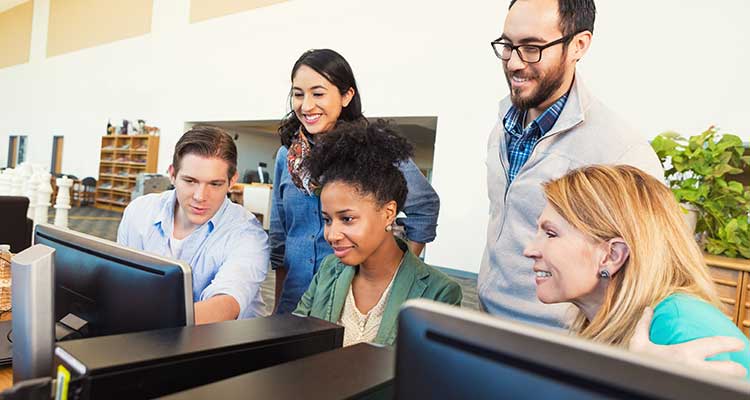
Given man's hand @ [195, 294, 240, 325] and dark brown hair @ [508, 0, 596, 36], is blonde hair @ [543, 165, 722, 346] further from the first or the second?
man's hand @ [195, 294, 240, 325]

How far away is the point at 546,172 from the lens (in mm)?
1271

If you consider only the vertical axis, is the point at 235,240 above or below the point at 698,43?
below

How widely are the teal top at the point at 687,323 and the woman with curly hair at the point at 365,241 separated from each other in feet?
2.43

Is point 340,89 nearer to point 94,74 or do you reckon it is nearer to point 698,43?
point 698,43

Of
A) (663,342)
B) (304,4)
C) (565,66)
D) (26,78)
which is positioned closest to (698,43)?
(565,66)

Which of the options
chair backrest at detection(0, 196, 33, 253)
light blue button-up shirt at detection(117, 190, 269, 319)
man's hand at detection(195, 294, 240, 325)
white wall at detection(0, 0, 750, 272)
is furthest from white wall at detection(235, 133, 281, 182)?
man's hand at detection(195, 294, 240, 325)

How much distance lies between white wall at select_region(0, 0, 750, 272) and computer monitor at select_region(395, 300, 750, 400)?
4954 millimetres

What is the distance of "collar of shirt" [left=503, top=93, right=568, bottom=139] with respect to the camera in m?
1.33

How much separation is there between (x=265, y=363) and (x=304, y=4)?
27.4 ft

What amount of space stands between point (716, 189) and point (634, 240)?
2443 mm

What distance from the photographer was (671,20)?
477cm

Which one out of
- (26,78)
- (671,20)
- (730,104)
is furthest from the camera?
(26,78)

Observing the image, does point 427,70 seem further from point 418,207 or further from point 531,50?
point 531,50

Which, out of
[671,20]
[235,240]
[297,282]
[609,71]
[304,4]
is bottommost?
[297,282]
